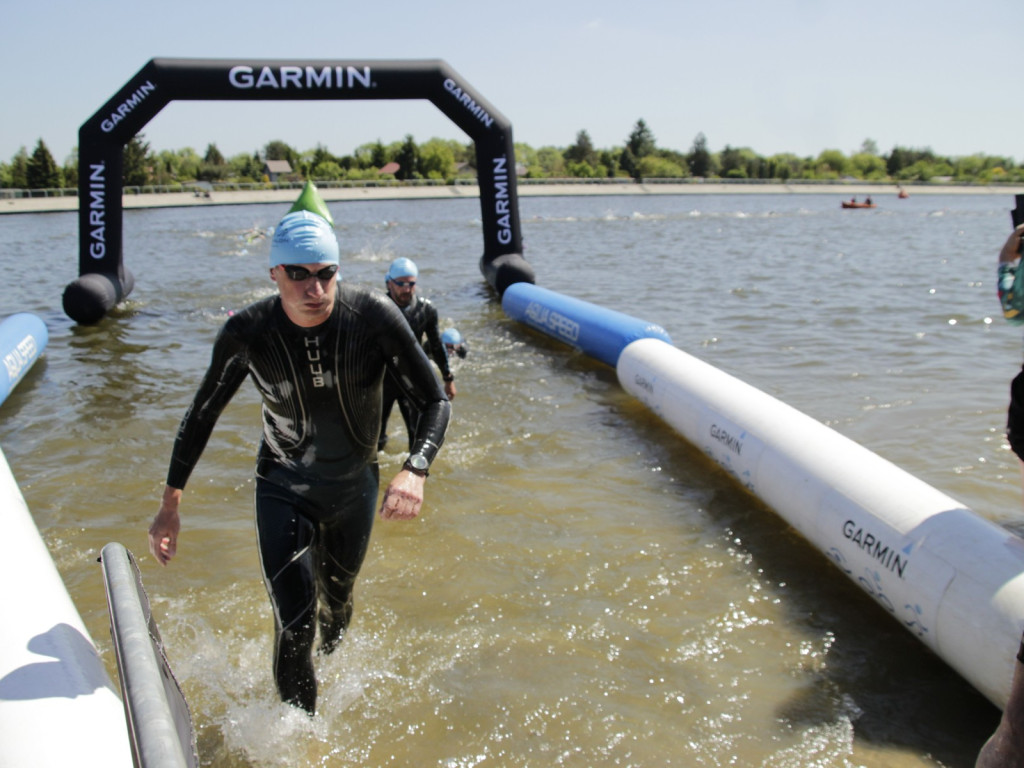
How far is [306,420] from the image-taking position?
9.71 feet

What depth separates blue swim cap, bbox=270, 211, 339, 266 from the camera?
2.66 m

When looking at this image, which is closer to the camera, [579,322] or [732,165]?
[579,322]

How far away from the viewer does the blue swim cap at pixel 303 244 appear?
8.73 feet

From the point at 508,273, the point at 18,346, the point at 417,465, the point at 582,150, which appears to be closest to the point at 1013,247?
the point at 417,465

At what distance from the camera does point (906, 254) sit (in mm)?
21328

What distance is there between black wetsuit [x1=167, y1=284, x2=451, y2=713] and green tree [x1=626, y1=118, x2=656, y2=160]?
340 ft

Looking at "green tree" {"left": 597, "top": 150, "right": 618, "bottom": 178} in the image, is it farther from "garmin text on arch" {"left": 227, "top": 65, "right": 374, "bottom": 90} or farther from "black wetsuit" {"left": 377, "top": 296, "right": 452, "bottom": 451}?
"black wetsuit" {"left": 377, "top": 296, "right": 452, "bottom": 451}

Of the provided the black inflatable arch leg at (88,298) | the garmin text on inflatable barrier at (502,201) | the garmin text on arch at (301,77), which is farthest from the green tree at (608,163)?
the black inflatable arch leg at (88,298)

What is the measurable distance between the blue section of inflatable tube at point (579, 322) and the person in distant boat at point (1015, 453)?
6.65 meters

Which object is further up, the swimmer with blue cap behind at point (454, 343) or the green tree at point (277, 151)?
the green tree at point (277, 151)

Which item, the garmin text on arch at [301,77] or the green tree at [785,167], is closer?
the garmin text on arch at [301,77]

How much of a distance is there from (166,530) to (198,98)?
1003 cm

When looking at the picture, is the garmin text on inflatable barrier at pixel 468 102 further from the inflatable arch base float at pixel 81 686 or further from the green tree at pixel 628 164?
the green tree at pixel 628 164

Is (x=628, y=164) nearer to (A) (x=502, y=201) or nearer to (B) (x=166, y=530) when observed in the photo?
(A) (x=502, y=201)
